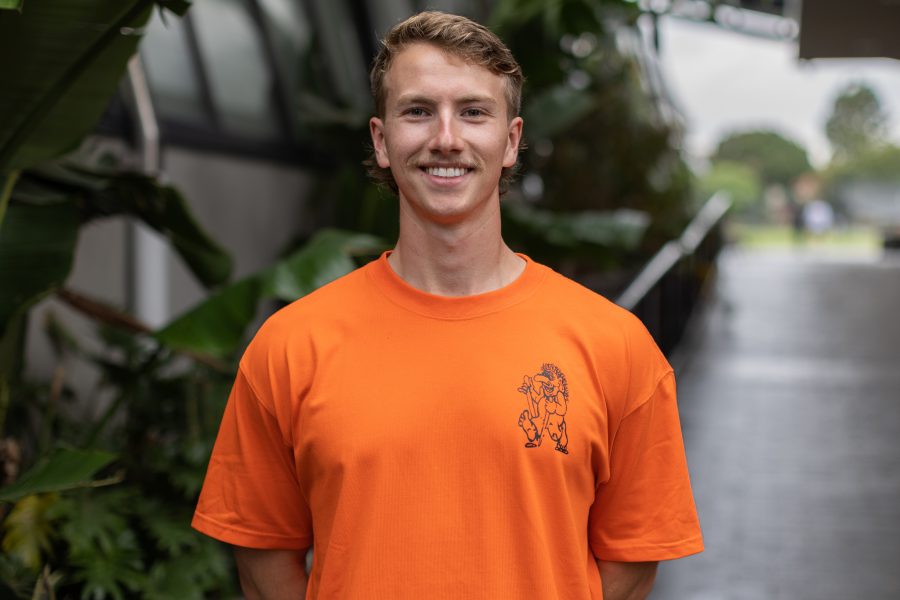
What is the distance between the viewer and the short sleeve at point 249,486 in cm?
198

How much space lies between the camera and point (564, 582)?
1.92 meters

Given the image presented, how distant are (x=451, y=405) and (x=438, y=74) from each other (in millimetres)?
515

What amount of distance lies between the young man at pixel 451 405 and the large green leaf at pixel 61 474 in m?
1.06

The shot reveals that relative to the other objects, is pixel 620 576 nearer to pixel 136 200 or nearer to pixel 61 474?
pixel 61 474

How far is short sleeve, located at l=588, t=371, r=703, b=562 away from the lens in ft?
6.47

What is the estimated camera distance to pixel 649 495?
2.00 m

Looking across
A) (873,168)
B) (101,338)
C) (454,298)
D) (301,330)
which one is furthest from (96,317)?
(873,168)

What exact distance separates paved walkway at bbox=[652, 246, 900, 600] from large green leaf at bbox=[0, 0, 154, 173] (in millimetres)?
3210

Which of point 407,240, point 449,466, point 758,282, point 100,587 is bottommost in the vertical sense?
point 758,282

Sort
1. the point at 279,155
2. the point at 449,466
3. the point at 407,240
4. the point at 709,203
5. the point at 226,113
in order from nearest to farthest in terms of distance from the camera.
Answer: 1. the point at 449,466
2. the point at 407,240
3. the point at 226,113
4. the point at 279,155
5. the point at 709,203

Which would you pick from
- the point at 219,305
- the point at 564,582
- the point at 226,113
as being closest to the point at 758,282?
the point at 226,113

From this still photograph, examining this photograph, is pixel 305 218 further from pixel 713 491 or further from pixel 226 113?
pixel 713 491

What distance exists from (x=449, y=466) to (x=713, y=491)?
512 centimetres

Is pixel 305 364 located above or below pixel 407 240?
below
